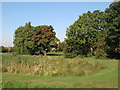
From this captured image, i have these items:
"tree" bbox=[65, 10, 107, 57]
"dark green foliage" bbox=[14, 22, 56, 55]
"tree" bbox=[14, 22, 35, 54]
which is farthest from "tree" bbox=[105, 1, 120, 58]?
"tree" bbox=[14, 22, 35, 54]

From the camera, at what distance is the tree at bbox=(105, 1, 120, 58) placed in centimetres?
2082

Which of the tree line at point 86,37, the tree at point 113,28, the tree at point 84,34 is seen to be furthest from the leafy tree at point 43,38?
the tree at point 113,28

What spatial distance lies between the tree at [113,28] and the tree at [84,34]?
217 inches

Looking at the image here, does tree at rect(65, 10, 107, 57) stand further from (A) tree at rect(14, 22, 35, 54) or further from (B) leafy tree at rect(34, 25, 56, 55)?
(A) tree at rect(14, 22, 35, 54)

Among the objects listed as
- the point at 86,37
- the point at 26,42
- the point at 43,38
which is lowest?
the point at 26,42

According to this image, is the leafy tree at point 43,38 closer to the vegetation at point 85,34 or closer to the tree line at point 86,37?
the tree line at point 86,37

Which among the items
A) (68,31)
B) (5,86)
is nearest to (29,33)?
(68,31)

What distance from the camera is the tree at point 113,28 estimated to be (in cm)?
2082

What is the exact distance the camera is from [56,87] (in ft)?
20.7

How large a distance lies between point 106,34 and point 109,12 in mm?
3436

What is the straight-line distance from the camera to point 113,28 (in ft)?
68.0

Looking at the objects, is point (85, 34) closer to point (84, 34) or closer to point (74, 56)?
point (84, 34)

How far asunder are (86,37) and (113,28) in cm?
886

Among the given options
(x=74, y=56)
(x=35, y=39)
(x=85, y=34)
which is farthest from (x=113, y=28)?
(x=35, y=39)
